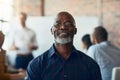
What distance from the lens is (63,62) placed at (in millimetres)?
2424

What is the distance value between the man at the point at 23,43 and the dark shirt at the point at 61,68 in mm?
4015

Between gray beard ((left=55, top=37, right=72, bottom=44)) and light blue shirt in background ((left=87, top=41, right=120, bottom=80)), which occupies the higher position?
gray beard ((left=55, top=37, right=72, bottom=44))

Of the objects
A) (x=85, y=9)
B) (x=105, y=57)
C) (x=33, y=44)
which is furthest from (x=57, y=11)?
(x=105, y=57)

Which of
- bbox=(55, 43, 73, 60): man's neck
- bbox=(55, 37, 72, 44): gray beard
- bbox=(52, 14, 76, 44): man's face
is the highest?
bbox=(52, 14, 76, 44): man's face

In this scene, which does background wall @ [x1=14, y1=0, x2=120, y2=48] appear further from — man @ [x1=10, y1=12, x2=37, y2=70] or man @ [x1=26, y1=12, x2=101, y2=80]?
man @ [x1=26, y1=12, x2=101, y2=80]

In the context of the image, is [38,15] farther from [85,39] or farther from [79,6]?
[85,39]

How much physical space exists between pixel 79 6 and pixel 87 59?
13.6ft

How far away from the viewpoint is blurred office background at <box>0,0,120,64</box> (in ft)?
20.1

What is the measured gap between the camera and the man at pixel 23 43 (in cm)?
645

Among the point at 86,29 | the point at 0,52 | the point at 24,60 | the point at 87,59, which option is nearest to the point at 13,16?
the point at 24,60

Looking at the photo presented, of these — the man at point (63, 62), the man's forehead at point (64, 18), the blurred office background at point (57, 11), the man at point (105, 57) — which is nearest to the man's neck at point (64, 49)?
the man at point (63, 62)

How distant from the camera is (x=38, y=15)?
701cm

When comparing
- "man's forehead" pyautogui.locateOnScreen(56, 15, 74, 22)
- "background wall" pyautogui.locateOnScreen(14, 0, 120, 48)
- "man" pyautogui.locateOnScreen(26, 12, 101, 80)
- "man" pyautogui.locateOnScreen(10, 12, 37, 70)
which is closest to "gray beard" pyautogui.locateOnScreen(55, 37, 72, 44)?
"man" pyautogui.locateOnScreen(26, 12, 101, 80)

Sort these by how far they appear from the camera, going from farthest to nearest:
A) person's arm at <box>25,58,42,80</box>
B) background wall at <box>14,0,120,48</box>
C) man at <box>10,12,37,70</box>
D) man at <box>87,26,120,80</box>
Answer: man at <box>10,12,37,70</box> → background wall at <box>14,0,120,48</box> → man at <box>87,26,120,80</box> → person's arm at <box>25,58,42,80</box>
